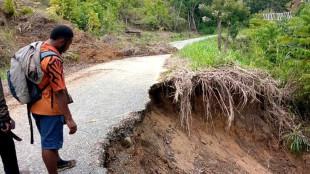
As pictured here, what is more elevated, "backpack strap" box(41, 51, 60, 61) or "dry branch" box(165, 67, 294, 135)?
"backpack strap" box(41, 51, 60, 61)

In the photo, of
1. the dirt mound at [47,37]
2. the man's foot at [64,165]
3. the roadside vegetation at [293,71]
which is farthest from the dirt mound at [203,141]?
the dirt mound at [47,37]

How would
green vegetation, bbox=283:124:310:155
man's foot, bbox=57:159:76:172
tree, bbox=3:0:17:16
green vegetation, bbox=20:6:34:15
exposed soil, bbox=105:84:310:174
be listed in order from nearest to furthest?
1. man's foot, bbox=57:159:76:172
2. exposed soil, bbox=105:84:310:174
3. green vegetation, bbox=283:124:310:155
4. tree, bbox=3:0:17:16
5. green vegetation, bbox=20:6:34:15

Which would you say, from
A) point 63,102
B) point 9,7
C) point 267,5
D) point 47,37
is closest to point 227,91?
point 63,102

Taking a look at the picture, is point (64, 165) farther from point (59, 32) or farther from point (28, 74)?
point (59, 32)

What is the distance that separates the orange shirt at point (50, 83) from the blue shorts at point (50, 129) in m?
0.06

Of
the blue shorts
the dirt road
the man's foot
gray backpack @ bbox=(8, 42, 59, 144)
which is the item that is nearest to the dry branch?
the dirt road

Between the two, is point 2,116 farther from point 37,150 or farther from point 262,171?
point 262,171

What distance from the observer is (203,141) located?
19.6ft

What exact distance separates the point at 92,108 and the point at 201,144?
217cm

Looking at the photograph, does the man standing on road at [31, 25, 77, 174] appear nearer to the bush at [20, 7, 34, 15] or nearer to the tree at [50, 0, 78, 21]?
the bush at [20, 7, 34, 15]

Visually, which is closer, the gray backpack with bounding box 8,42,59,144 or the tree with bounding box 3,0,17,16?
the gray backpack with bounding box 8,42,59,144

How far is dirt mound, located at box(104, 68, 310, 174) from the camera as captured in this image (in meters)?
4.97

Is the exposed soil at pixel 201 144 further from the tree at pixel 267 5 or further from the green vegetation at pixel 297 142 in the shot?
the tree at pixel 267 5

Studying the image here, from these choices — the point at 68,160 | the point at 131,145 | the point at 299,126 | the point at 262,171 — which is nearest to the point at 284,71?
the point at 299,126
